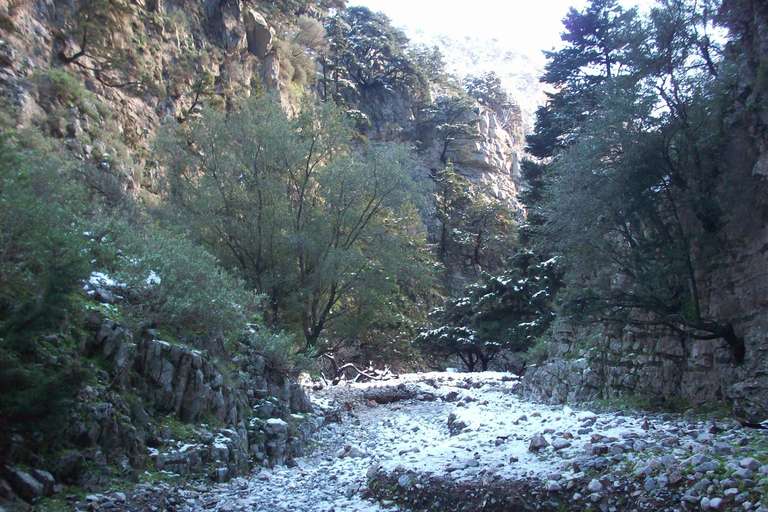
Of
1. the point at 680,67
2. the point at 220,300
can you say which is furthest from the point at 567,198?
the point at 220,300

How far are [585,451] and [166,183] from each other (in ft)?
48.1

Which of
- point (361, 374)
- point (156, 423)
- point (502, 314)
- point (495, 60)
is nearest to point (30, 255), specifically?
point (156, 423)

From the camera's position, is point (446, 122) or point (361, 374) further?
point (446, 122)

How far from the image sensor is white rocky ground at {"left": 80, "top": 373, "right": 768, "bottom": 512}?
510 centimetres

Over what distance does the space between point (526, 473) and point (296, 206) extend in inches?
450

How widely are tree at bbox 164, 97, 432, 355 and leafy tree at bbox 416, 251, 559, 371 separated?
6.69m

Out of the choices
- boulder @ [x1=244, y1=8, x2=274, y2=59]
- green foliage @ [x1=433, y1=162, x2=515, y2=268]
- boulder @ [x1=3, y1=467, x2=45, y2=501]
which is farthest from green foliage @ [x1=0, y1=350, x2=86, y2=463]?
Result: green foliage @ [x1=433, y1=162, x2=515, y2=268]

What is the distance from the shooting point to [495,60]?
339 ft

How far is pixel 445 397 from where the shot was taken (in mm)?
17016

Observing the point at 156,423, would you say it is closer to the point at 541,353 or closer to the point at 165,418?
the point at 165,418

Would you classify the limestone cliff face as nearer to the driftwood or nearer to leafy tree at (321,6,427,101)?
the driftwood

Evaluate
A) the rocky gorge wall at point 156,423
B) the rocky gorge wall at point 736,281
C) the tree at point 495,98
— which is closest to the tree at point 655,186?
the rocky gorge wall at point 736,281

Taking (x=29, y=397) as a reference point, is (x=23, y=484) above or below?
below

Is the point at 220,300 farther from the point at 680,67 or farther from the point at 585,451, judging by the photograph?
the point at 680,67
